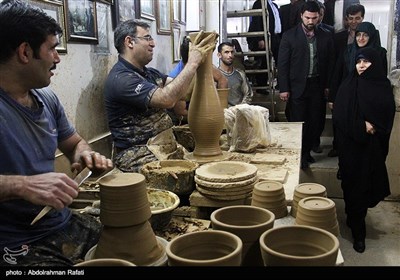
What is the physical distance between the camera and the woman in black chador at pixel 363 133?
3.39m

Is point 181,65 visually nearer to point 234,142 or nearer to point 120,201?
point 234,142

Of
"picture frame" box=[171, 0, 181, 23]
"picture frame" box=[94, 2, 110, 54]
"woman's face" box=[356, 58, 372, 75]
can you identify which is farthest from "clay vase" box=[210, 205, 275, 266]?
"picture frame" box=[171, 0, 181, 23]

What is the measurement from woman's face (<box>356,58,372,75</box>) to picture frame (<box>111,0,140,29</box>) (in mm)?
2238

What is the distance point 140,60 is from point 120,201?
189 centimetres

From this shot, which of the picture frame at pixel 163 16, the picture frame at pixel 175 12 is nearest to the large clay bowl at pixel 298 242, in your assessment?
the picture frame at pixel 163 16

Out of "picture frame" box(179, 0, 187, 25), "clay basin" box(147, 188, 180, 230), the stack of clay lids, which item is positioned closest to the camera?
"clay basin" box(147, 188, 180, 230)

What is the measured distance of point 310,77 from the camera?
4.54 meters

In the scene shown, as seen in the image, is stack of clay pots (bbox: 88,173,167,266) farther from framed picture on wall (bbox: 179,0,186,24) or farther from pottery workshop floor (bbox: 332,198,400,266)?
framed picture on wall (bbox: 179,0,186,24)

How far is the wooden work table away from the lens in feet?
6.72

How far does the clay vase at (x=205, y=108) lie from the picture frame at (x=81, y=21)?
0.85 metres

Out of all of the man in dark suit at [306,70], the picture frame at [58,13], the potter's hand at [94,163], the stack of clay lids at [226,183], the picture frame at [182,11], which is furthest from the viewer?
the picture frame at [182,11]

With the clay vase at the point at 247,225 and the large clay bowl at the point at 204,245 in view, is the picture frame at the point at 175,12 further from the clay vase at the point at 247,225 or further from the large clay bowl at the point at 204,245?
the large clay bowl at the point at 204,245

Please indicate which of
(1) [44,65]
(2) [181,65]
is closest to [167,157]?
(1) [44,65]

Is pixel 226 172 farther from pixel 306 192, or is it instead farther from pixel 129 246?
pixel 129 246
